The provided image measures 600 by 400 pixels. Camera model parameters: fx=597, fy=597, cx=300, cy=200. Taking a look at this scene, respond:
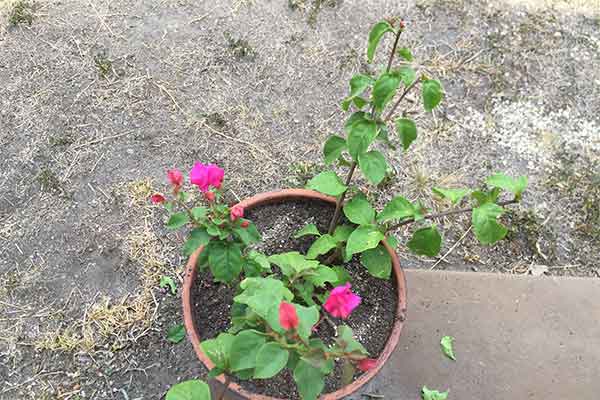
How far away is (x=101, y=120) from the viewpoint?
2.61 m

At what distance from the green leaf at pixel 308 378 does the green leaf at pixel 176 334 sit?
994mm

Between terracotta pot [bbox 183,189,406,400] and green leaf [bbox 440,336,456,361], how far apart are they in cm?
36

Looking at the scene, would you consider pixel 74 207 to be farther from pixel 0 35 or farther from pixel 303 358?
pixel 303 358

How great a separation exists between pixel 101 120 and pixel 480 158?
1.65m

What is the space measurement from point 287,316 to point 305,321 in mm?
105

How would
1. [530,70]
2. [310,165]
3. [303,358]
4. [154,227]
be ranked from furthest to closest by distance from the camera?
1. [530,70]
2. [310,165]
3. [154,227]
4. [303,358]

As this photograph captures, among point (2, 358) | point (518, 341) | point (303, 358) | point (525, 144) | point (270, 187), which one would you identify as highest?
point (303, 358)

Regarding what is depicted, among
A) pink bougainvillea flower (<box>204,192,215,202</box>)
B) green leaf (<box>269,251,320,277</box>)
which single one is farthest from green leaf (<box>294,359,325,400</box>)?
pink bougainvillea flower (<box>204,192,215,202</box>)

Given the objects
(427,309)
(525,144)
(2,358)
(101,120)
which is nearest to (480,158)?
(525,144)

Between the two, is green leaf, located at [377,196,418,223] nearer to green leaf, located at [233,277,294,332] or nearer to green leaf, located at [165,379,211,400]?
green leaf, located at [233,277,294,332]

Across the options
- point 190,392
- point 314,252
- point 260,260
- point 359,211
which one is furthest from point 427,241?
point 190,392

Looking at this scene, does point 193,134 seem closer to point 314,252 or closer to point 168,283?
point 168,283

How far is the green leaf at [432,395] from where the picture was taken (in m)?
1.89

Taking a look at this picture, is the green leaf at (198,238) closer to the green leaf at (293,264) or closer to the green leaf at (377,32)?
the green leaf at (293,264)
